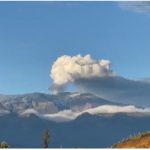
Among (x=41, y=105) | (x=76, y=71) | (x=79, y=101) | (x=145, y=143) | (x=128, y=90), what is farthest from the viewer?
(x=79, y=101)

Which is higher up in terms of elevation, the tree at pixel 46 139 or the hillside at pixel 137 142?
the tree at pixel 46 139

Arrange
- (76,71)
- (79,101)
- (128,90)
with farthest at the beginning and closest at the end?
(79,101), (128,90), (76,71)

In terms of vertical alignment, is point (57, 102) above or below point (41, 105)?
above

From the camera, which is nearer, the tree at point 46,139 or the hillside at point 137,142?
the hillside at point 137,142

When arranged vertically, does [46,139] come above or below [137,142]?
above

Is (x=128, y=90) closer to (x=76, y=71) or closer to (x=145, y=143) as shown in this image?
(x=76, y=71)

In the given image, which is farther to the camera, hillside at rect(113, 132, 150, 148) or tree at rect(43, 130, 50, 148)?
tree at rect(43, 130, 50, 148)

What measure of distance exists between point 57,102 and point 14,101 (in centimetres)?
3690

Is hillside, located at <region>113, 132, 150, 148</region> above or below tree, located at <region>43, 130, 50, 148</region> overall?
below

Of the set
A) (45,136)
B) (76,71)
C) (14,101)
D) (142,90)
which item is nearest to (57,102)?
(14,101)

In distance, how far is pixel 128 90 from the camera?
97.4m

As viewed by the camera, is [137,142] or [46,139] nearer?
[137,142]

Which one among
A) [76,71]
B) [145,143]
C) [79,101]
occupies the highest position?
[79,101]

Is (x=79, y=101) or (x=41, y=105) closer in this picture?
(x=41, y=105)
